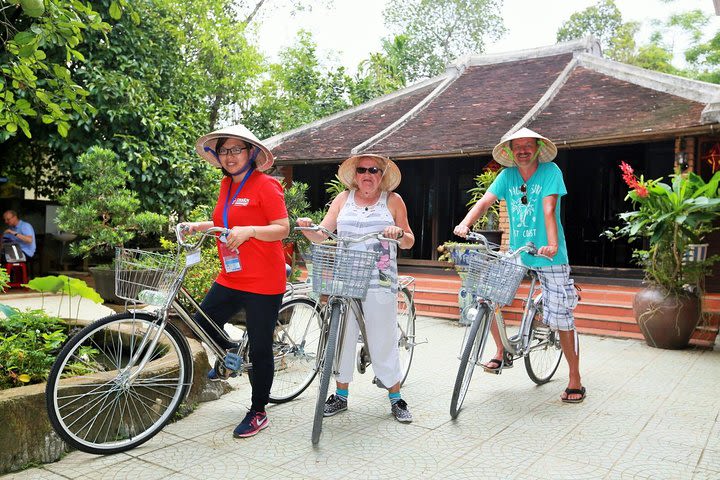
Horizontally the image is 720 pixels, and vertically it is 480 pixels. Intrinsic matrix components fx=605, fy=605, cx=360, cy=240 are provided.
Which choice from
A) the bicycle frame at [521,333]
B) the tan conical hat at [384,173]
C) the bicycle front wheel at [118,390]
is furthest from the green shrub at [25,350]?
the bicycle frame at [521,333]

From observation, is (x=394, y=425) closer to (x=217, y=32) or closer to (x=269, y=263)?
(x=269, y=263)

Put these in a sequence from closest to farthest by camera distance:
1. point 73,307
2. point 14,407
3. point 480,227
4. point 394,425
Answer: point 14,407
point 394,425
point 73,307
point 480,227

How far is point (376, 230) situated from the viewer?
4020 millimetres

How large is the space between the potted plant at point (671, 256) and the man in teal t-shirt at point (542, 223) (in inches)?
104

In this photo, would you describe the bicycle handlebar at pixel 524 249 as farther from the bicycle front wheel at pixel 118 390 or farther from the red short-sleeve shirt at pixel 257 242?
the bicycle front wheel at pixel 118 390

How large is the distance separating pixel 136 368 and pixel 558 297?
300 cm

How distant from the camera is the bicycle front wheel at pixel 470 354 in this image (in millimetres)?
4102

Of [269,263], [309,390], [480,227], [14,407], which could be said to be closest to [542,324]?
[309,390]

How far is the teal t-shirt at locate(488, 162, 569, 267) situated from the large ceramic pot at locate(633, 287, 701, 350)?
2.97 m

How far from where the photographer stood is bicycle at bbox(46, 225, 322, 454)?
3.22 metres

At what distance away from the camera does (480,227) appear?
11125mm

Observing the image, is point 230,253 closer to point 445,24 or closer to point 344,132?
point 344,132

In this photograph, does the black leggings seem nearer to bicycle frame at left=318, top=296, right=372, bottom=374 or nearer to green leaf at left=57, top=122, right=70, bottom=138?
bicycle frame at left=318, top=296, right=372, bottom=374

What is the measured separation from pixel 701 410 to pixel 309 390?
2966mm
